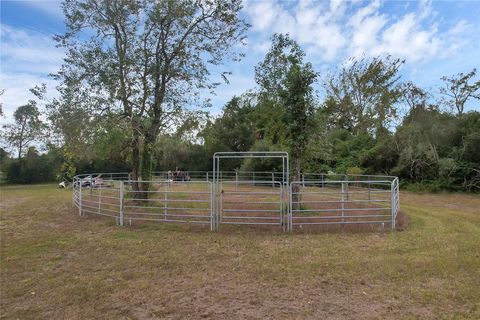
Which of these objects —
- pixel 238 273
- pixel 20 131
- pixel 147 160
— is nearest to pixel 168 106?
pixel 147 160

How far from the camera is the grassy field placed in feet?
12.7

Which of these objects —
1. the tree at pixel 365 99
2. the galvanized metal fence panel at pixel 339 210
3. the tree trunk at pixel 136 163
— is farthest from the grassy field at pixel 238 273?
the tree at pixel 365 99

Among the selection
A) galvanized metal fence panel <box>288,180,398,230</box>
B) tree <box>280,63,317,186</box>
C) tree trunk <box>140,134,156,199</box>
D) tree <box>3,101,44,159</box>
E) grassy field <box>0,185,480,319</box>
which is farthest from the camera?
tree <box>3,101,44,159</box>

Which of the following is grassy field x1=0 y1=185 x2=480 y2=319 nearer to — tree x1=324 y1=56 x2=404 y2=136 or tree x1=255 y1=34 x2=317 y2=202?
tree x1=255 y1=34 x2=317 y2=202

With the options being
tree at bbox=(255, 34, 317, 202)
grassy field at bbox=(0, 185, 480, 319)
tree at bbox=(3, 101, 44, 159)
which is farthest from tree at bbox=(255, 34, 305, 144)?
tree at bbox=(3, 101, 44, 159)

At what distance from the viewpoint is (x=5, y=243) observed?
23.0ft

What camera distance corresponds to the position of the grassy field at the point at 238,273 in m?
3.86

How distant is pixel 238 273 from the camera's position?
505cm

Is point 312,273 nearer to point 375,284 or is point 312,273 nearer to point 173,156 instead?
point 375,284

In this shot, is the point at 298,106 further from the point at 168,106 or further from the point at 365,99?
the point at 365,99

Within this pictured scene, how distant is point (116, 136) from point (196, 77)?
3497 mm

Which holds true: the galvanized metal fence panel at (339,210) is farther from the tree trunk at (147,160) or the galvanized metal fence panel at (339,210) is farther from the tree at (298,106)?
the tree trunk at (147,160)

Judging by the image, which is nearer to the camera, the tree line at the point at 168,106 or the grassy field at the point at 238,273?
the grassy field at the point at 238,273

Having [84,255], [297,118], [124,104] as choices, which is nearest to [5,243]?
[84,255]
